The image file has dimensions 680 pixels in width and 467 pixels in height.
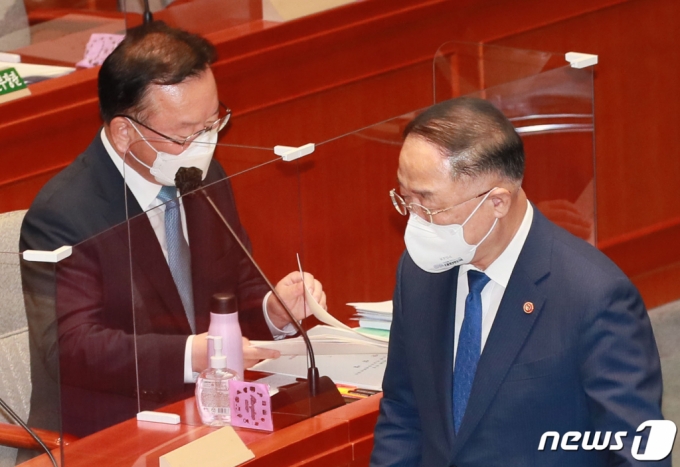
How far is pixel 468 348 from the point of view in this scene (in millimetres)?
2293

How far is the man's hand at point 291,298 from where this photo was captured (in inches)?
105

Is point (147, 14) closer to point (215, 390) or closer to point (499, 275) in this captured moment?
point (215, 390)

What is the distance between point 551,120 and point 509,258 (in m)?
1.21

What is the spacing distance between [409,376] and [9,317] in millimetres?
939

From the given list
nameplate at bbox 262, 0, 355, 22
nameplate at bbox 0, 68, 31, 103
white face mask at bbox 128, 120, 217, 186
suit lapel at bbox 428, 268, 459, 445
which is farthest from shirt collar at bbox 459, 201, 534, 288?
nameplate at bbox 262, 0, 355, 22

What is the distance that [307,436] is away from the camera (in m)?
2.64

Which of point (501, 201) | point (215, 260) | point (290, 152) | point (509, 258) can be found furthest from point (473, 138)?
point (215, 260)

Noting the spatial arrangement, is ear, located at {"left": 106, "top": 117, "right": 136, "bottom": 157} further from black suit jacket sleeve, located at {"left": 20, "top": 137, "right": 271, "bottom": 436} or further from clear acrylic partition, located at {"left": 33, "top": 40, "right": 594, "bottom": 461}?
black suit jacket sleeve, located at {"left": 20, "top": 137, "right": 271, "bottom": 436}

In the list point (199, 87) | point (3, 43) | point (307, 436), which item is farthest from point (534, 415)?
point (3, 43)

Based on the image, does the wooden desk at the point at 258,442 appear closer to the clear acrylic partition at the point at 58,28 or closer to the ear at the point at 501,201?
the ear at the point at 501,201

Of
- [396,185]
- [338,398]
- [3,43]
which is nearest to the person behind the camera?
[338,398]

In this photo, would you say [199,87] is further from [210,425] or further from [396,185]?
[210,425]

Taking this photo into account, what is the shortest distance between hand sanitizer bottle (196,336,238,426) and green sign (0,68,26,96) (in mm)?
1541

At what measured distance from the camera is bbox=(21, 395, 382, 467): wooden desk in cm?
255
